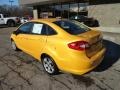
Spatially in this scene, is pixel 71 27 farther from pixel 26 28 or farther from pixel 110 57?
pixel 110 57

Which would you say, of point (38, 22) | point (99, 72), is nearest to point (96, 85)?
point (99, 72)

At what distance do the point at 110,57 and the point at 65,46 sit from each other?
2.78 m

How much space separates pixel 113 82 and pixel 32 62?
297cm

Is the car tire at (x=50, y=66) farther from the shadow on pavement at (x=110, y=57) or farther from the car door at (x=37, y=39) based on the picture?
the shadow on pavement at (x=110, y=57)

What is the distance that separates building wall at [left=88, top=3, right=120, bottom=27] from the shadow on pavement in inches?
352

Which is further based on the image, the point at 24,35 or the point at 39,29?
the point at 24,35

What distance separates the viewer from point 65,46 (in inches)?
193

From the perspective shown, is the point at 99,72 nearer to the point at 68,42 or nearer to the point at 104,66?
the point at 104,66

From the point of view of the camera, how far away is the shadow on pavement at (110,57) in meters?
6.05

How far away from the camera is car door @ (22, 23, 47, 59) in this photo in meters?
5.71

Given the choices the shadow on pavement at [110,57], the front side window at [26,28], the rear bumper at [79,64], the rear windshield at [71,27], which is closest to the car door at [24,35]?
the front side window at [26,28]

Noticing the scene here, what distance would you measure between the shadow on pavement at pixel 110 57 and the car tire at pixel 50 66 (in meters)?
1.28

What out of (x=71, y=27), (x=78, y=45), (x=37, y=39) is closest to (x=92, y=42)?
(x=78, y=45)

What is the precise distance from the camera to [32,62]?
679 centimetres
